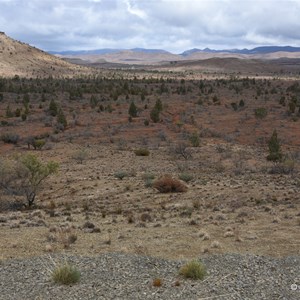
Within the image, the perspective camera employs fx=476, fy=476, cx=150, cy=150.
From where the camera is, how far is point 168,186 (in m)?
21.0

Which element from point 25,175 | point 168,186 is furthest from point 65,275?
point 25,175

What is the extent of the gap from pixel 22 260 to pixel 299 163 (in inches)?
803

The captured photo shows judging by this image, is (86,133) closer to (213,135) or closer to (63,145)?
(63,145)

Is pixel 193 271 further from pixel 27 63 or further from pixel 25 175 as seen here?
pixel 27 63

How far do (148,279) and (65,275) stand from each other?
5.56ft

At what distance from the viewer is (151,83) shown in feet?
240

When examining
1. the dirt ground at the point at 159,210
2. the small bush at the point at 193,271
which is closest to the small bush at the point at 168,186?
the dirt ground at the point at 159,210

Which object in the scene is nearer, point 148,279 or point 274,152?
point 148,279

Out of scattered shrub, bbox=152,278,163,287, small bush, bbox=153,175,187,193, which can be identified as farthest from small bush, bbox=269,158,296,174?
scattered shrub, bbox=152,278,163,287

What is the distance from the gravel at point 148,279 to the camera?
9.09 metres

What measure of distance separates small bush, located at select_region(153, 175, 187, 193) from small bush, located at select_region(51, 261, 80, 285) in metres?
11.3

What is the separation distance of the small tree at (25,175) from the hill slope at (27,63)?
69.3 m

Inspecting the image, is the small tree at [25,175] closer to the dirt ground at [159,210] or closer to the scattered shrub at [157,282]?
the dirt ground at [159,210]

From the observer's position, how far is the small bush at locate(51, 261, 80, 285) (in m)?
9.64
